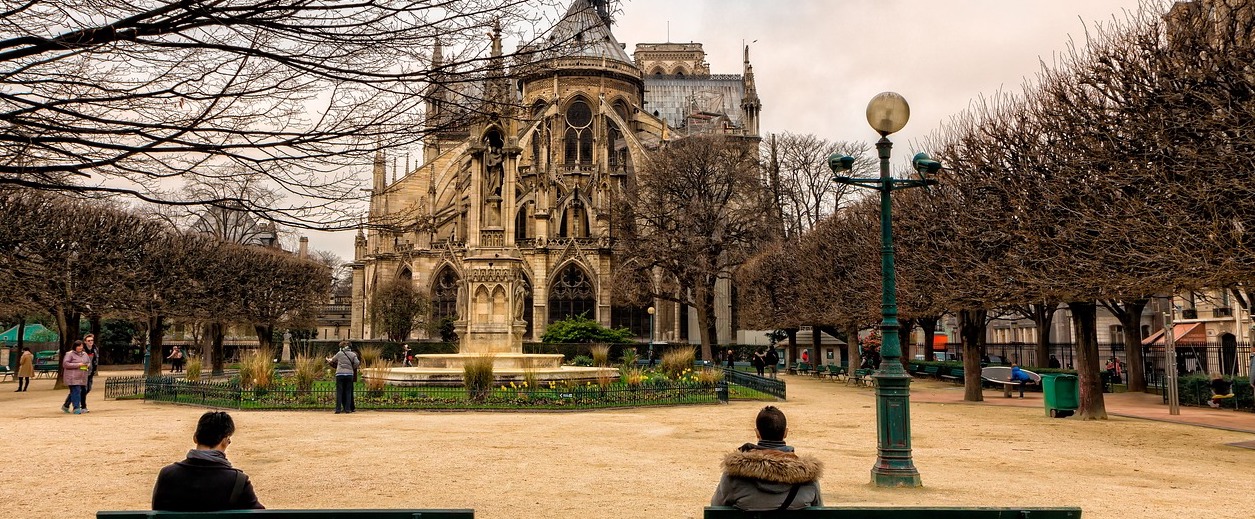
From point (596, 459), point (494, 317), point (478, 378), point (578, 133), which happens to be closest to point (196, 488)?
point (596, 459)

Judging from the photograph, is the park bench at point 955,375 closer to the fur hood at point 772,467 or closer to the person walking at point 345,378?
the person walking at point 345,378

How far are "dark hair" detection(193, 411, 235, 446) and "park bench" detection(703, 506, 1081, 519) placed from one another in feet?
8.04

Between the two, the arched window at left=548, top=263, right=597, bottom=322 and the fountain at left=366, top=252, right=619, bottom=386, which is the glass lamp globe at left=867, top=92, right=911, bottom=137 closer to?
the fountain at left=366, top=252, right=619, bottom=386

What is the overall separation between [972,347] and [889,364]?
44.9 feet

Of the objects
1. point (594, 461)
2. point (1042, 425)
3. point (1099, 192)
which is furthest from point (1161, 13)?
point (594, 461)

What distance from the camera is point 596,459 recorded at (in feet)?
35.1

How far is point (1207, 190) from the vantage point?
12.0 meters

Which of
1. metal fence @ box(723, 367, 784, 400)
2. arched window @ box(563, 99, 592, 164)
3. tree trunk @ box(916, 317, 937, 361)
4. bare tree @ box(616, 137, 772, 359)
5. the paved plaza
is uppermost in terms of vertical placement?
arched window @ box(563, 99, 592, 164)

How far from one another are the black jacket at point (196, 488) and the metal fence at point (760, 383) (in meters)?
18.0

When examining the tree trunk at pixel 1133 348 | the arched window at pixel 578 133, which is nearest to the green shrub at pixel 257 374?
the tree trunk at pixel 1133 348

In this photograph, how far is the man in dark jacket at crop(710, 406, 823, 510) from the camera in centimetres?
420

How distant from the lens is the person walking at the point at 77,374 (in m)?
17.1

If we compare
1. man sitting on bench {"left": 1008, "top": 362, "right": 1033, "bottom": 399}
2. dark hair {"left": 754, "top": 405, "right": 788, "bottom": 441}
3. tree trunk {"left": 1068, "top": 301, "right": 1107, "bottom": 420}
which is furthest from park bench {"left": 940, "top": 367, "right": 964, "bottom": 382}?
dark hair {"left": 754, "top": 405, "right": 788, "bottom": 441}

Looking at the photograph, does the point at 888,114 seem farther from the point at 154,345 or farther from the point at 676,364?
the point at 154,345
